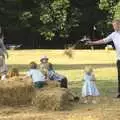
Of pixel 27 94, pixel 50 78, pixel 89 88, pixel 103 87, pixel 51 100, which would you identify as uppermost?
pixel 50 78

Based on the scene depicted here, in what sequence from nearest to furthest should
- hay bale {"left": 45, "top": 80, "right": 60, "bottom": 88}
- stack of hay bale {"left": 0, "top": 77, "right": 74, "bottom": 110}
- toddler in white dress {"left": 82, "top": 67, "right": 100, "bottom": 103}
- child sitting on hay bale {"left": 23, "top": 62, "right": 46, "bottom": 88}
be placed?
1. stack of hay bale {"left": 0, "top": 77, "right": 74, "bottom": 110}
2. hay bale {"left": 45, "top": 80, "right": 60, "bottom": 88}
3. child sitting on hay bale {"left": 23, "top": 62, "right": 46, "bottom": 88}
4. toddler in white dress {"left": 82, "top": 67, "right": 100, "bottom": 103}

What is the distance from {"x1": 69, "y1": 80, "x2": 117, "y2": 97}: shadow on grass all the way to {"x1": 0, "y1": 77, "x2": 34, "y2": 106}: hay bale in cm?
249

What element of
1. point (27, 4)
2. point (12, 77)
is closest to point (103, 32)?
point (27, 4)

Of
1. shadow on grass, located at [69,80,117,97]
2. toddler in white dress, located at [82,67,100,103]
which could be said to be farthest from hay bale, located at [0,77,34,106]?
shadow on grass, located at [69,80,117,97]

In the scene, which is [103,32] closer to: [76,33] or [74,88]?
[76,33]

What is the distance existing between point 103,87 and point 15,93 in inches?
200

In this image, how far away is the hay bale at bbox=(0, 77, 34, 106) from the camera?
1231cm

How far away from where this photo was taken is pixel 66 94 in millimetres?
11773

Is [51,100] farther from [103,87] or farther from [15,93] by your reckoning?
[103,87]

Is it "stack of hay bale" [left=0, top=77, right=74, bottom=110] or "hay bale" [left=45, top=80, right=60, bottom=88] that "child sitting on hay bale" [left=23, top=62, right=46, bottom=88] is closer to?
"hay bale" [left=45, top=80, right=60, bottom=88]

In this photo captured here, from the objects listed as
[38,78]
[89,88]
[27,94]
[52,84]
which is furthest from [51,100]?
[89,88]

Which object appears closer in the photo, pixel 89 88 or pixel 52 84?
pixel 52 84

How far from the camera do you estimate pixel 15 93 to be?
12352 millimetres

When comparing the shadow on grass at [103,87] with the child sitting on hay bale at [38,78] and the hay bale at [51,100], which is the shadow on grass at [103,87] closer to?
the child sitting on hay bale at [38,78]
